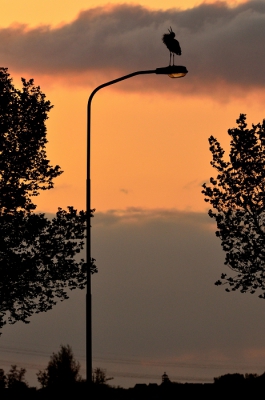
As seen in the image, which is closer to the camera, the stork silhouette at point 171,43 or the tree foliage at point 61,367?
the stork silhouette at point 171,43

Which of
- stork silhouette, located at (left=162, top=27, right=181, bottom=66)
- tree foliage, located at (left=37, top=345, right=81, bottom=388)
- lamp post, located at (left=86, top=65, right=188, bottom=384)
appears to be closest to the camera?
lamp post, located at (left=86, top=65, right=188, bottom=384)

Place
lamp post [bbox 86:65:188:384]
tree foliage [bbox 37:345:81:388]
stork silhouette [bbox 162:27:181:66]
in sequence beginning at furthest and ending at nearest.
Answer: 1. tree foliage [bbox 37:345:81:388]
2. stork silhouette [bbox 162:27:181:66]
3. lamp post [bbox 86:65:188:384]

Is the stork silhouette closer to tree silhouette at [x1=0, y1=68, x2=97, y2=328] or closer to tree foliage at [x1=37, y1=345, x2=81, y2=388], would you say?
tree silhouette at [x1=0, y1=68, x2=97, y2=328]

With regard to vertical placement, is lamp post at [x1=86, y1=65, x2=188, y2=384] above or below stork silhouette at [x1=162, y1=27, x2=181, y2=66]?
below

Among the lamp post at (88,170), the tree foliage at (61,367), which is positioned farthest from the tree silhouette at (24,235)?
the tree foliage at (61,367)

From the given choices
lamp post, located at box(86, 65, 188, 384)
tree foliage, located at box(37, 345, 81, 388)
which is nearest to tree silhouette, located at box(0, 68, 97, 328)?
lamp post, located at box(86, 65, 188, 384)

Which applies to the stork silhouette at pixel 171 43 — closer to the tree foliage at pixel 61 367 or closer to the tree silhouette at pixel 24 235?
the tree silhouette at pixel 24 235

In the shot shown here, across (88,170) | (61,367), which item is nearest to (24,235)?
(88,170)

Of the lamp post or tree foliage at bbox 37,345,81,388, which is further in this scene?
A: tree foliage at bbox 37,345,81,388

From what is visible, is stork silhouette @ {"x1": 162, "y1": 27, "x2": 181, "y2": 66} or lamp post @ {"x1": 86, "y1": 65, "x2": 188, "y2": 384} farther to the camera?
stork silhouette @ {"x1": 162, "y1": 27, "x2": 181, "y2": 66}

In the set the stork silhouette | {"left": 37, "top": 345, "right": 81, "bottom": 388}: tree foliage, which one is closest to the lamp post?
the stork silhouette

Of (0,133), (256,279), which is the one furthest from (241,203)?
(0,133)

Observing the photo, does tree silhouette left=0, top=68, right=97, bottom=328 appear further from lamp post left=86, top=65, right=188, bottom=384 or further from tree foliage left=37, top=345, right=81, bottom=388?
tree foliage left=37, top=345, right=81, bottom=388

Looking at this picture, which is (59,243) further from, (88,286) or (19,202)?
(88,286)
